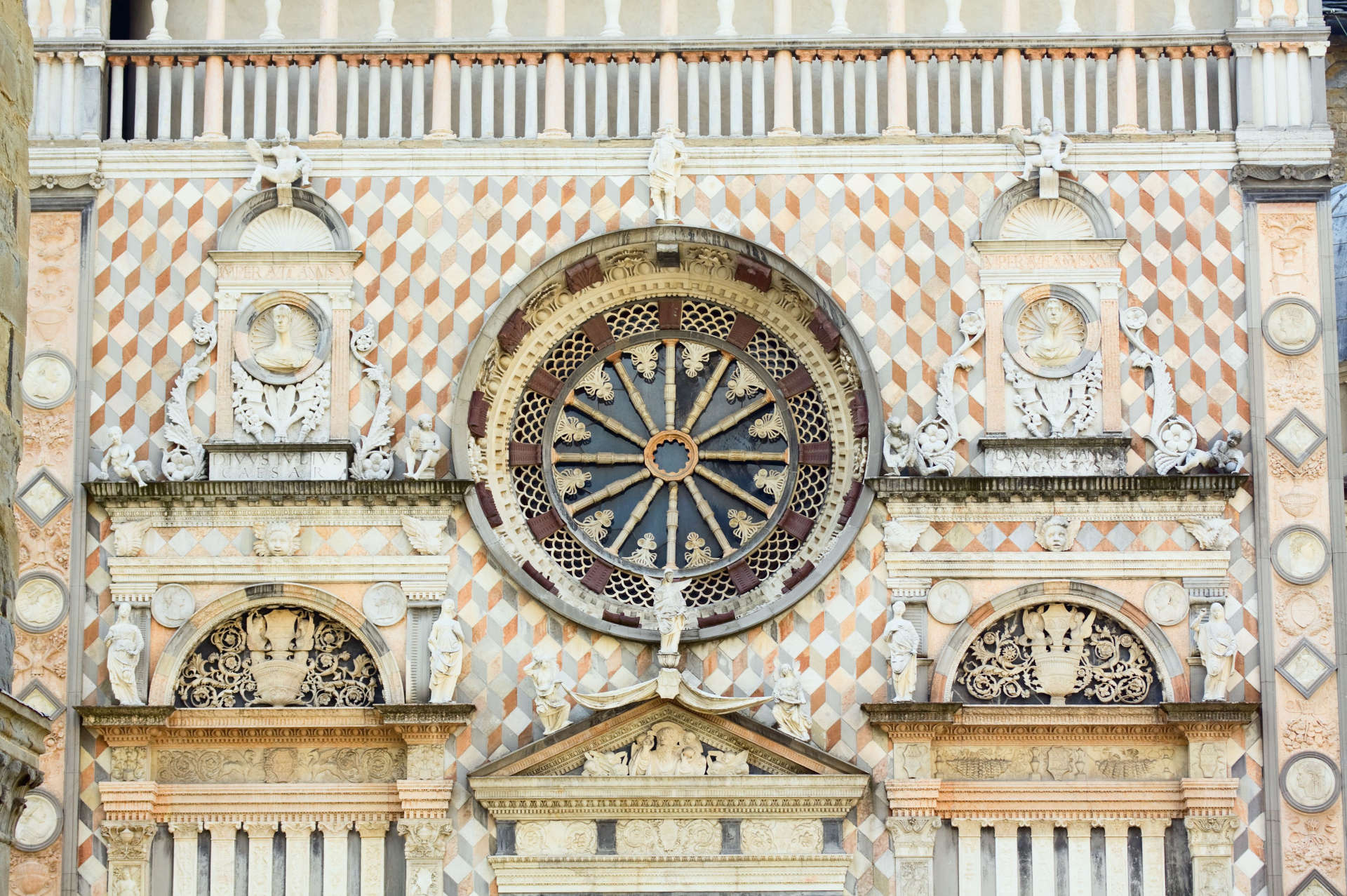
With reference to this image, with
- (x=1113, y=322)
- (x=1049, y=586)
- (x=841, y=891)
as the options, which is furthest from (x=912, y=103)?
(x=841, y=891)

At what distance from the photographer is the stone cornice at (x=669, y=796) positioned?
755 inches

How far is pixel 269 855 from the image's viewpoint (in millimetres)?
19344

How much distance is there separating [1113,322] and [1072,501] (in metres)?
1.55

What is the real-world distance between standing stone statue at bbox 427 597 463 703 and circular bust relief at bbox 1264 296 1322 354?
696cm

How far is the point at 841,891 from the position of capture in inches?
754

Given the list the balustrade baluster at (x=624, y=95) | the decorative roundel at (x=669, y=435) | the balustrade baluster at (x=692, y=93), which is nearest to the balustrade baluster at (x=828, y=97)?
the balustrade baluster at (x=692, y=93)

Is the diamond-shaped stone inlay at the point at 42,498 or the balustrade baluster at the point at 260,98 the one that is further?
the balustrade baluster at the point at 260,98

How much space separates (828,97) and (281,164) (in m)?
4.57

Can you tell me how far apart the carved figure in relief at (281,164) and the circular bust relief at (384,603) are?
11.3ft

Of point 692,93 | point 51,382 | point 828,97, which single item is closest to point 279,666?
point 51,382

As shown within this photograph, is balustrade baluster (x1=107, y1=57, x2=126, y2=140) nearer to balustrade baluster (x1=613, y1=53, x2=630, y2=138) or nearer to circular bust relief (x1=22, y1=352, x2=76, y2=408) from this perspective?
circular bust relief (x1=22, y1=352, x2=76, y2=408)

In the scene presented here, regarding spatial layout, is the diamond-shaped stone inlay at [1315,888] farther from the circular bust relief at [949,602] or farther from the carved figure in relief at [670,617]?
the carved figure in relief at [670,617]

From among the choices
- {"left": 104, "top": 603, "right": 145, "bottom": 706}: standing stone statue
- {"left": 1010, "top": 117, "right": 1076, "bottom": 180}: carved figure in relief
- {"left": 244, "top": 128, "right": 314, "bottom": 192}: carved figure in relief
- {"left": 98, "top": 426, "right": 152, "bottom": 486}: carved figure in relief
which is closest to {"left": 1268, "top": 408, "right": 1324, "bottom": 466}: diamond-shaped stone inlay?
{"left": 1010, "top": 117, "right": 1076, "bottom": 180}: carved figure in relief

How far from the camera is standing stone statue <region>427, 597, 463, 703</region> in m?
19.3
